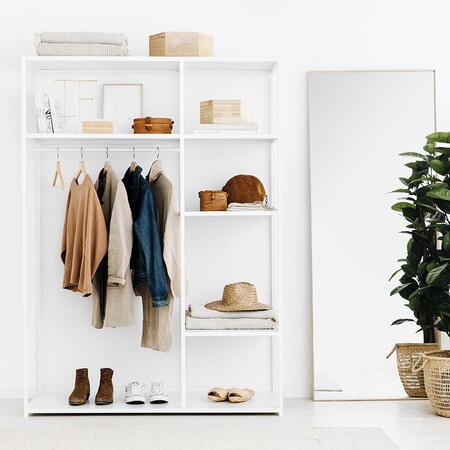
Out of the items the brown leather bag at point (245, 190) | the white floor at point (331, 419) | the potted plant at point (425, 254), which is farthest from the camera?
the brown leather bag at point (245, 190)

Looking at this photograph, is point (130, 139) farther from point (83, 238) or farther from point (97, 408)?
point (97, 408)

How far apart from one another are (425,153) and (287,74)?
3.16 ft

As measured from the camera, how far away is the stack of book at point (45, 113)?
415cm

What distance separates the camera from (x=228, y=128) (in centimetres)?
420

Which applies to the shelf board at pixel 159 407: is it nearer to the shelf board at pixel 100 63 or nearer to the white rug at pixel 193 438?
the white rug at pixel 193 438

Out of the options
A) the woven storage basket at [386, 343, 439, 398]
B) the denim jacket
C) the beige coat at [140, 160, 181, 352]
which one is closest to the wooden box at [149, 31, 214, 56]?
the beige coat at [140, 160, 181, 352]

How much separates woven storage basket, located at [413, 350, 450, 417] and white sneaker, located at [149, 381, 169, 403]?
140 centimetres

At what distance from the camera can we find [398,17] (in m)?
4.62

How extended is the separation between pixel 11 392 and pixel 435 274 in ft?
8.24

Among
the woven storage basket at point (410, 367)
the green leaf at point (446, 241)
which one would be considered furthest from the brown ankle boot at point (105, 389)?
the green leaf at point (446, 241)

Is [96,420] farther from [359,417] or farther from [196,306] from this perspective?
[359,417]

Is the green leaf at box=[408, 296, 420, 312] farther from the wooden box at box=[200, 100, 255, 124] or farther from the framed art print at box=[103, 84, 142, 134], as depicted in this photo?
the framed art print at box=[103, 84, 142, 134]

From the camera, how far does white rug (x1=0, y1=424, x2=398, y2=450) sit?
138 inches

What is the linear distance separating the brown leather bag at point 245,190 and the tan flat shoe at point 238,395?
1.05 m
